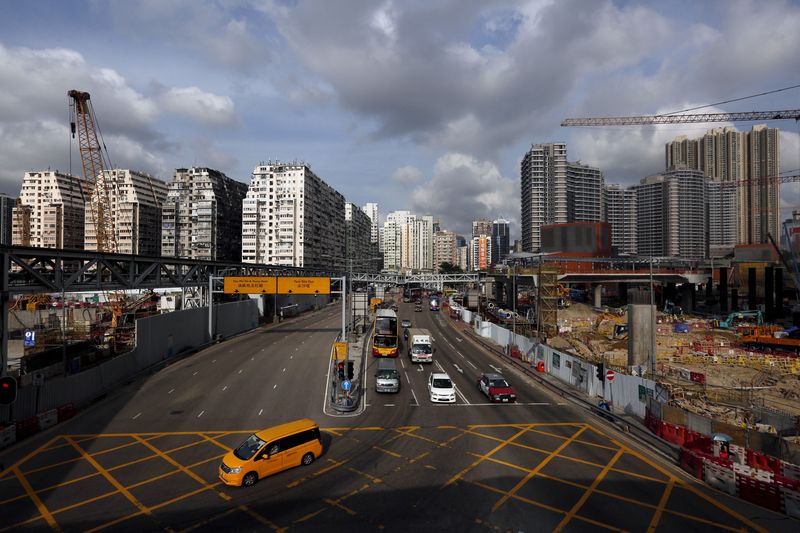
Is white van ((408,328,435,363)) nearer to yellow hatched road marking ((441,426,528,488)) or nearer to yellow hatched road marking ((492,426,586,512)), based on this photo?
yellow hatched road marking ((441,426,528,488))

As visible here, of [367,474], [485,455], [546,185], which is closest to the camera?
[367,474]

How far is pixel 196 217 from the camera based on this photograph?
128m

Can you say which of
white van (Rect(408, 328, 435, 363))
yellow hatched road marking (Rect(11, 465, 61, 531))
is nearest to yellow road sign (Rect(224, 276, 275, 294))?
white van (Rect(408, 328, 435, 363))

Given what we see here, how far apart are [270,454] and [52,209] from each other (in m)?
171

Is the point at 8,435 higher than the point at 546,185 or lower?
lower

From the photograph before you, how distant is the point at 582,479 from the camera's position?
16844mm

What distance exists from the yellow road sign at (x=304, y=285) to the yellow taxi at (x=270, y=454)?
969 inches

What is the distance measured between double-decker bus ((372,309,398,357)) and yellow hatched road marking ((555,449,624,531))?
2455 centimetres

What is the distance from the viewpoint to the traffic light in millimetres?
13617

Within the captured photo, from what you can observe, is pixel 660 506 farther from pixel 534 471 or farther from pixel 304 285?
pixel 304 285

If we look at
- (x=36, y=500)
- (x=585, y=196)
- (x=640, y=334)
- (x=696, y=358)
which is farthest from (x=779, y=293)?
(x=585, y=196)

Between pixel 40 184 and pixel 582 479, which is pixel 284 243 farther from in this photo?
pixel 582 479

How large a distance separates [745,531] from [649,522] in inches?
104

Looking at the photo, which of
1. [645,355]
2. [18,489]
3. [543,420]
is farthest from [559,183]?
[18,489]
